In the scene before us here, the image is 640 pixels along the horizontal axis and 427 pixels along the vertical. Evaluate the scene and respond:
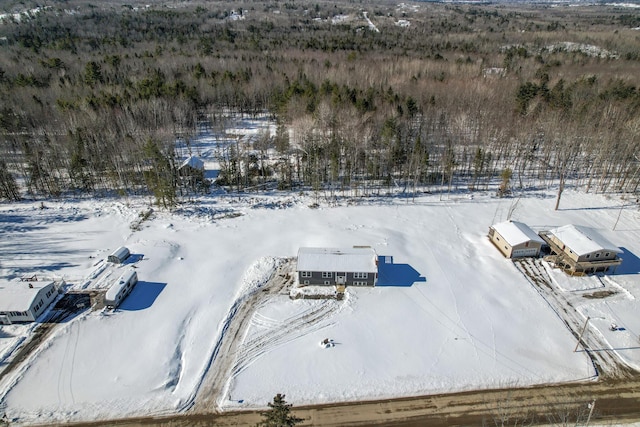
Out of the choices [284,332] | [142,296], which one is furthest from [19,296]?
[284,332]

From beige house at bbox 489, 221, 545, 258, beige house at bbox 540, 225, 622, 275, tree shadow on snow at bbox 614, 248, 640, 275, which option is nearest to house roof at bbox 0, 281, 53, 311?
beige house at bbox 489, 221, 545, 258

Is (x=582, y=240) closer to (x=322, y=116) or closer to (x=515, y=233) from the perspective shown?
(x=515, y=233)

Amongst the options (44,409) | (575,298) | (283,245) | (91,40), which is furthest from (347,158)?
(91,40)

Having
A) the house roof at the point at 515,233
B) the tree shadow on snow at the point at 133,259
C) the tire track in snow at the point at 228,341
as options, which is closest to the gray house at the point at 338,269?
the tire track in snow at the point at 228,341

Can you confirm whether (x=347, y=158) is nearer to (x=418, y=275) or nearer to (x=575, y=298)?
(x=418, y=275)

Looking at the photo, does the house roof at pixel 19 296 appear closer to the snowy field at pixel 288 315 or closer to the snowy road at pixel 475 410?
the snowy field at pixel 288 315

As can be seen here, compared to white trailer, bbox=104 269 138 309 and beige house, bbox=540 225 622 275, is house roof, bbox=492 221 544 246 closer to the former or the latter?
beige house, bbox=540 225 622 275
